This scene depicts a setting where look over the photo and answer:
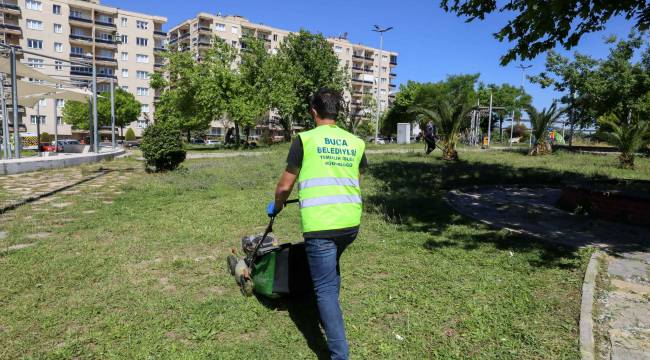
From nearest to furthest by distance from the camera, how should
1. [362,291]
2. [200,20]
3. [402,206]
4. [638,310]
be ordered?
1. [638,310]
2. [362,291]
3. [402,206]
4. [200,20]

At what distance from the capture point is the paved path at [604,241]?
10.3 feet

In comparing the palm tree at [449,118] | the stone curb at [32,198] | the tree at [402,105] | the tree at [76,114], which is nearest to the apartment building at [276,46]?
the tree at [402,105]

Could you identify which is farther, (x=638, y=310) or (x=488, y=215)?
(x=488, y=215)

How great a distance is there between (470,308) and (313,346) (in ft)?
4.75

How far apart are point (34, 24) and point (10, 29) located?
10.6 feet

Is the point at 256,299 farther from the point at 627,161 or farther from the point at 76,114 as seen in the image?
the point at 76,114

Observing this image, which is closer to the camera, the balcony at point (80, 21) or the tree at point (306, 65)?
the tree at point (306, 65)

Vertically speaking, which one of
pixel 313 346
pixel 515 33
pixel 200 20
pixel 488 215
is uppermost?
pixel 200 20

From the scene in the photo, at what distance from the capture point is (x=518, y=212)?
7.24 metres

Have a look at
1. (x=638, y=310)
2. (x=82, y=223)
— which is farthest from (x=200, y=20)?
(x=638, y=310)

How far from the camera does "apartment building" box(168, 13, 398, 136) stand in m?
71.8

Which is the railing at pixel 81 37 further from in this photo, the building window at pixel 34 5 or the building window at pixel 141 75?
the building window at pixel 141 75

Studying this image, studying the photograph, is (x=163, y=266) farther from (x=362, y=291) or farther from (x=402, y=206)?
(x=402, y=206)

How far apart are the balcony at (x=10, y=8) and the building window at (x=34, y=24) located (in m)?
1.62
